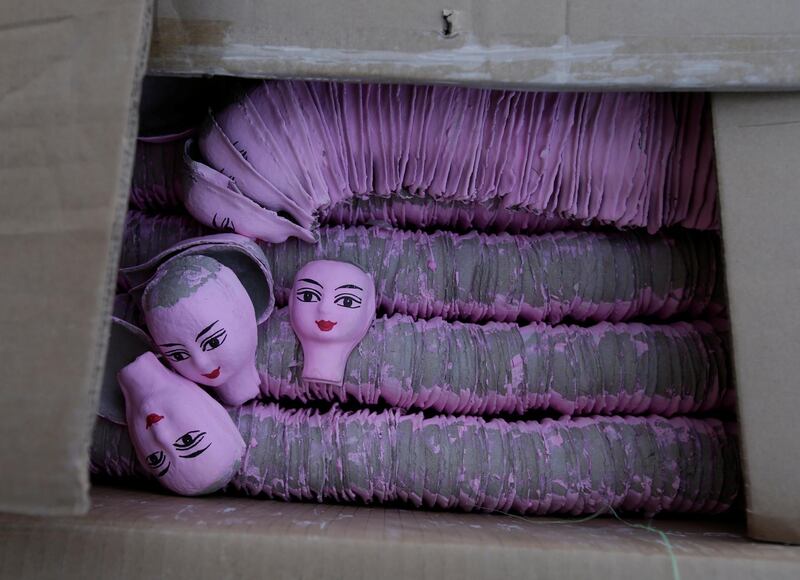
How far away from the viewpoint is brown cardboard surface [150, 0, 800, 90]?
1.87ft

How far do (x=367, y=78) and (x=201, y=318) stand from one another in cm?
26

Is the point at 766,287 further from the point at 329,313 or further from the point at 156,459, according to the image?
the point at 156,459

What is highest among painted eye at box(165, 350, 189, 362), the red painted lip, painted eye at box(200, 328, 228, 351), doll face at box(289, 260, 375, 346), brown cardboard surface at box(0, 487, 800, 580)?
doll face at box(289, 260, 375, 346)

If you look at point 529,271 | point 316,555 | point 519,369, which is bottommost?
point 316,555

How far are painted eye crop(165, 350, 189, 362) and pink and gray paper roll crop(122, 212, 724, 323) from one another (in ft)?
0.42

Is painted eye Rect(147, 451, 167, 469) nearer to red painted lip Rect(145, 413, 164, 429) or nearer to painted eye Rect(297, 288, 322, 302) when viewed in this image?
red painted lip Rect(145, 413, 164, 429)

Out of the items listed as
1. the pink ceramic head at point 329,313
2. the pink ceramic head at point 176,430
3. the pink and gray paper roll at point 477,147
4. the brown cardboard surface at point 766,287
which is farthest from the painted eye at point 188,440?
the brown cardboard surface at point 766,287

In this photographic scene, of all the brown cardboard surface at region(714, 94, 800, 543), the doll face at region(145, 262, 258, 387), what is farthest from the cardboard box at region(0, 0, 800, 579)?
the doll face at region(145, 262, 258, 387)

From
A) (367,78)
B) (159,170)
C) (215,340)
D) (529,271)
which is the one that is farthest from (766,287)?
(159,170)

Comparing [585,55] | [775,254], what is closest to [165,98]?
[585,55]

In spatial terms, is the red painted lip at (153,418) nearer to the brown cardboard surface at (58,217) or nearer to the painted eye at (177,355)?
the painted eye at (177,355)

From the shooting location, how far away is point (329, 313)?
0.71m

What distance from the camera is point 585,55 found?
0.57 metres

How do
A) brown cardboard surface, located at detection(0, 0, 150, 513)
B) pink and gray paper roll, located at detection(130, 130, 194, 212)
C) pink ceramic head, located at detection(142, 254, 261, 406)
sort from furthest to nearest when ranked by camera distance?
pink and gray paper roll, located at detection(130, 130, 194, 212), pink ceramic head, located at detection(142, 254, 261, 406), brown cardboard surface, located at detection(0, 0, 150, 513)
